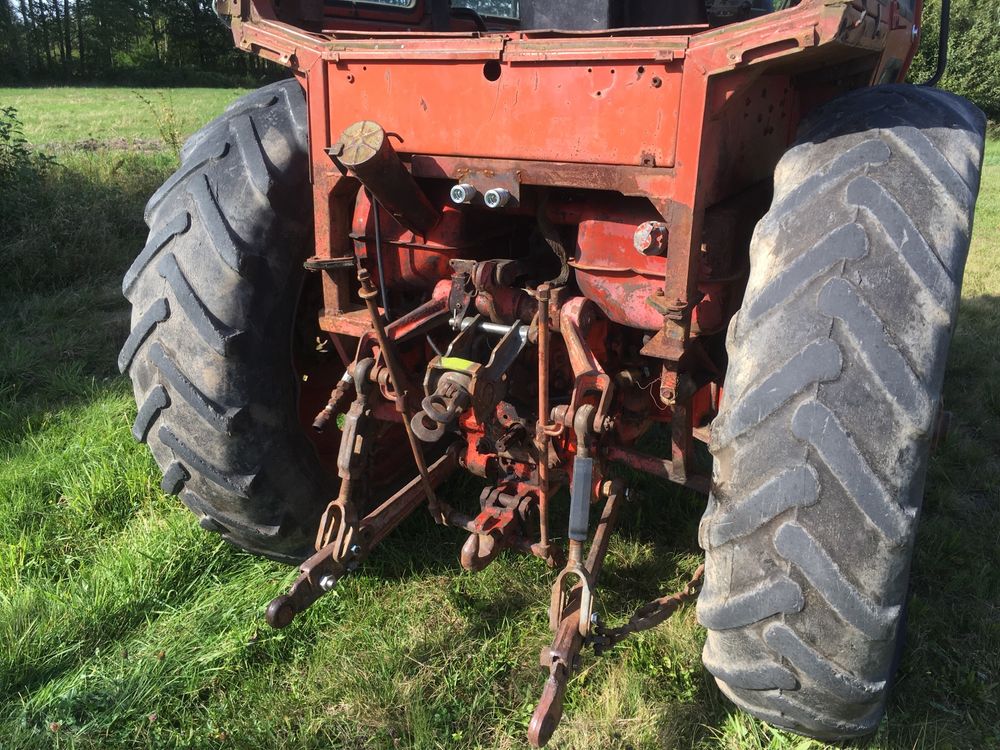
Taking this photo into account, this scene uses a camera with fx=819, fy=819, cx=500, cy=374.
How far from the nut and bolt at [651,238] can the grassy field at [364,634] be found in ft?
4.30

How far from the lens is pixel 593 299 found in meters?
2.21

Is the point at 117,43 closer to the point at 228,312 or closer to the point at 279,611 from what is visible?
the point at 228,312

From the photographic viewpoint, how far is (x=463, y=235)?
2.36 m

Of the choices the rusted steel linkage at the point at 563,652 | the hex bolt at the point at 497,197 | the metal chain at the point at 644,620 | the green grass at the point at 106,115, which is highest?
the hex bolt at the point at 497,197

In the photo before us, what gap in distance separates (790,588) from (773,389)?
0.41m

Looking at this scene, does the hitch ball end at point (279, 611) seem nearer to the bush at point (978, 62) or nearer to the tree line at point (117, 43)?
the bush at point (978, 62)

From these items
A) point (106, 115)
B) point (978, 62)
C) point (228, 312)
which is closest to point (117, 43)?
point (106, 115)

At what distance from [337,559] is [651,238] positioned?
3.99ft

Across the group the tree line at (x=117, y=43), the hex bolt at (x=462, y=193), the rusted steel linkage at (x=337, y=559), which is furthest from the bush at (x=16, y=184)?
the tree line at (x=117, y=43)

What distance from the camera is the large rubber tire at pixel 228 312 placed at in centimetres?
232

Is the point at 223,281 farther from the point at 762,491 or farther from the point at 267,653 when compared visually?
the point at 762,491

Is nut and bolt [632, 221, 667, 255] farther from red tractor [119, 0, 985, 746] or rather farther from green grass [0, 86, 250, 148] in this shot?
green grass [0, 86, 250, 148]

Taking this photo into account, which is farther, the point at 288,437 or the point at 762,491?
the point at 288,437

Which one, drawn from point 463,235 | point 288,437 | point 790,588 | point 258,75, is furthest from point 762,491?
point 258,75
